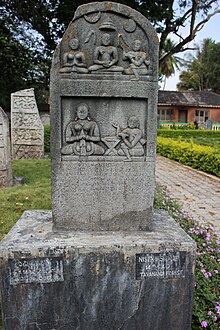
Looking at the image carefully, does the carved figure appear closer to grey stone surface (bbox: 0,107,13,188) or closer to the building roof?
grey stone surface (bbox: 0,107,13,188)

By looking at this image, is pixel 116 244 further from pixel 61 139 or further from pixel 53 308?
pixel 61 139

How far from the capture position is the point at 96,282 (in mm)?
2168

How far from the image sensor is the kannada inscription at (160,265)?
2.19m

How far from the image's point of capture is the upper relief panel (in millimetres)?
2203

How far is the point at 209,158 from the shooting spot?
997 centimetres

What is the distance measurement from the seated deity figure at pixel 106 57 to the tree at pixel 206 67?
4666cm

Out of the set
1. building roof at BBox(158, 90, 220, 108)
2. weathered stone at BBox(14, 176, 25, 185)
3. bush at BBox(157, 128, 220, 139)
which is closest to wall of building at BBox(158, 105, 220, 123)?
building roof at BBox(158, 90, 220, 108)

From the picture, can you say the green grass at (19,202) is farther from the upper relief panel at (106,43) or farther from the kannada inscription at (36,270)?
the upper relief panel at (106,43)

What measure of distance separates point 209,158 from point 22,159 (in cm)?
649

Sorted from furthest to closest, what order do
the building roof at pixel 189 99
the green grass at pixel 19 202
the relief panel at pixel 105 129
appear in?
1. the building roof at pixel 189 99
2. the green grass at pixel 19 202
3. the relief panel at pixel 105 129

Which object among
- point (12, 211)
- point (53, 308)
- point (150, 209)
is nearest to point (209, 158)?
point (12, 211)

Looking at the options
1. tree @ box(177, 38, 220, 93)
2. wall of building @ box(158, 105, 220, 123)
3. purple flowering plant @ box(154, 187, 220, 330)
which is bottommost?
purple flowering plant @ box(154, 187, 220, 330)

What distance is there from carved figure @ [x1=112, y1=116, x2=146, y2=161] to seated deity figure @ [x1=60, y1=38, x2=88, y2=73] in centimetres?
50

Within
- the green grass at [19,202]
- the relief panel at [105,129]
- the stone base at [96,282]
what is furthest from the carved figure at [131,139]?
the green grass at [19,202]
